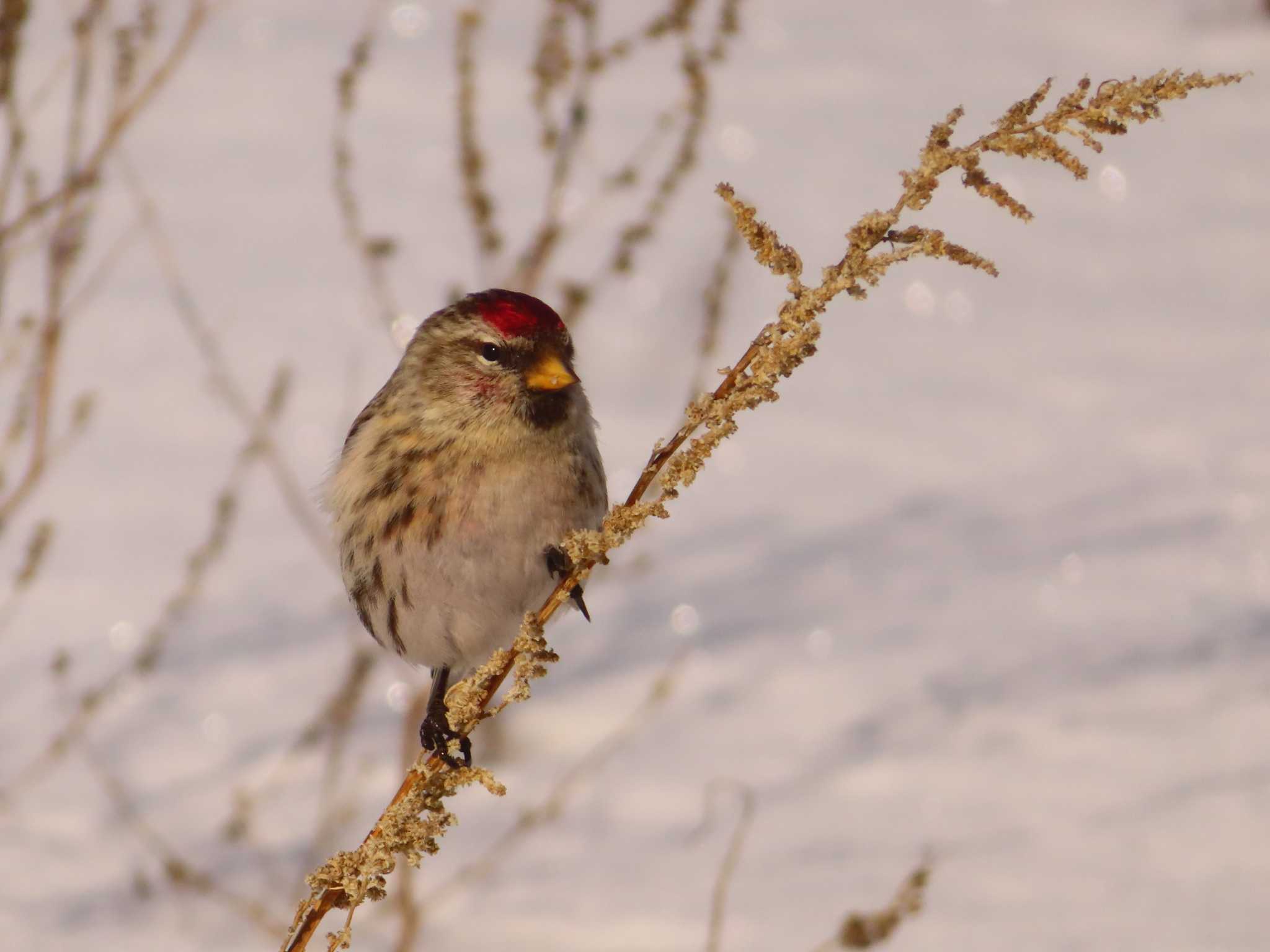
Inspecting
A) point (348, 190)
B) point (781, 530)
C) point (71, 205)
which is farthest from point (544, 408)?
point (781, 530)

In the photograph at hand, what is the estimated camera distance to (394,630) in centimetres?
199

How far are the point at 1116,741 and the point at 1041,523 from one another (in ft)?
2.71

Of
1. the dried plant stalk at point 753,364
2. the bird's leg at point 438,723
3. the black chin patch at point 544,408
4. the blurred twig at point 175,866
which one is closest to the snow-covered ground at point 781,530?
the blurred twig at point 175,866

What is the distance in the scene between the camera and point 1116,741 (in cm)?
338

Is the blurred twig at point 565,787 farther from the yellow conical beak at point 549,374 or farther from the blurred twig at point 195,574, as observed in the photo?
the yellow conical beak at point 549,374

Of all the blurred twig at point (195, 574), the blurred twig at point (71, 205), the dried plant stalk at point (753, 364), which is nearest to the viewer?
the dried plant stalk at point (753, 364)

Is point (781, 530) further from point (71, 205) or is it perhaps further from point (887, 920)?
point (887, 920)

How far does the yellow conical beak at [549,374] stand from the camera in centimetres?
168

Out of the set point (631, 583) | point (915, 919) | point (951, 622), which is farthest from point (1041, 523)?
point (915, 919)

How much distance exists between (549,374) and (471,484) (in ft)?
0.61

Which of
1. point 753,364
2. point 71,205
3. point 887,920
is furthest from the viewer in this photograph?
point 71,205

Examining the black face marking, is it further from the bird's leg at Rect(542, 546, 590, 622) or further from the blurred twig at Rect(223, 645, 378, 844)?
the blurred twig at Rect(223, 645, 378, 844)

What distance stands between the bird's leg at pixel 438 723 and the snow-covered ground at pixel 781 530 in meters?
0.73

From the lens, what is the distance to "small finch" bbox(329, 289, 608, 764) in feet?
5.88
